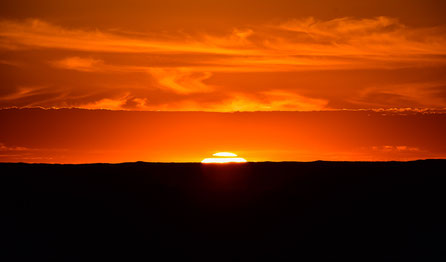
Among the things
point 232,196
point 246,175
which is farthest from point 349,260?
point 246,175

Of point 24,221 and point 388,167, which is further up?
point 388,167

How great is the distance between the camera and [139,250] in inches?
638

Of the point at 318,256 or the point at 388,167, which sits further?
the point at 388,167

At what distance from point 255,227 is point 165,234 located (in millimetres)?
2232

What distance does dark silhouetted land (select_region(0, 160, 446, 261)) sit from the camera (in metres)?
16.4

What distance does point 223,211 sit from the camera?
60.3 feet

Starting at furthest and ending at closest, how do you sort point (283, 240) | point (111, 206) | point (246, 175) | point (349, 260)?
point (246, 175), point (111, 206), point (283, 240), point (349, 260)

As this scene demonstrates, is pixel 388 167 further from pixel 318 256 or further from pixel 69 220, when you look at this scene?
pixel 69 220

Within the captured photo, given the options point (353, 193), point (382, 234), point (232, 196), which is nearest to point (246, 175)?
point (232, 196)

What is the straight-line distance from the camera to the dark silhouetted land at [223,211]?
16.4 m

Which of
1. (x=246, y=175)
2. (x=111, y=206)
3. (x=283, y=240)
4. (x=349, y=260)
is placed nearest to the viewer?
(x=349, y=260)

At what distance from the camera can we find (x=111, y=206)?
59.9 ft

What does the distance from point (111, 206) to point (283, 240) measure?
447cm

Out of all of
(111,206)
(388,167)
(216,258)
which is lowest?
(216,258)
